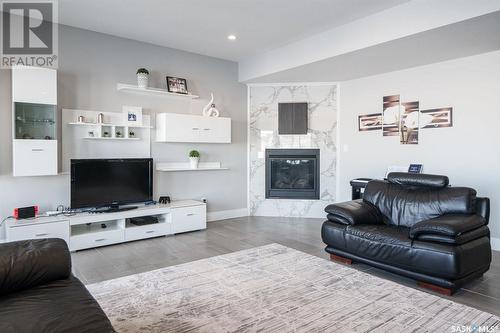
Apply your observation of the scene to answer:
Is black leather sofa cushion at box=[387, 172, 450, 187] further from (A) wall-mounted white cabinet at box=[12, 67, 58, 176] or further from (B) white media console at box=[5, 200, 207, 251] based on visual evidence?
(A) wall-mounted white cabinet at box=[12, 67, 58, 176]

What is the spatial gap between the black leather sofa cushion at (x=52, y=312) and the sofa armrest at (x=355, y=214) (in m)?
2.52

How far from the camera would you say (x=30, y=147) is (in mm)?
3742

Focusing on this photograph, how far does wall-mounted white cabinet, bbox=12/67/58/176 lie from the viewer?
12.1 ft

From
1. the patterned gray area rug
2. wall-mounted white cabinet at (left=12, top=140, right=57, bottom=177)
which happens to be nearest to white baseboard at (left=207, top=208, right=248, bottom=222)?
the patterned gray area rug

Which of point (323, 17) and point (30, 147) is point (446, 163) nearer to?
point (323, 17)

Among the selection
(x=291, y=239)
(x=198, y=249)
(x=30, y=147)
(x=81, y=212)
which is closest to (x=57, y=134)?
(x=30, y=147)

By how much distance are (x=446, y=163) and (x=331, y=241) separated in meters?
2.22

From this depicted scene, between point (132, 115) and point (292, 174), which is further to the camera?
point (292, 174)

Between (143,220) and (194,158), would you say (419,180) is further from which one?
(143,220)

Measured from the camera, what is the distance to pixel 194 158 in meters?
5.29

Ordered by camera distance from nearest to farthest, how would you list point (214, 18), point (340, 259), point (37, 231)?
point (340, 259) → point (37, 231) → point (214, 18)

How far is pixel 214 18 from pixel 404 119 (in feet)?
10.2

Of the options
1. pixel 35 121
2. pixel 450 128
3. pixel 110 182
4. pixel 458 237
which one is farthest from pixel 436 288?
pixel 35 121

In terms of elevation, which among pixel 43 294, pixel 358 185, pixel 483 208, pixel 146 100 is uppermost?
pixel 146 100
